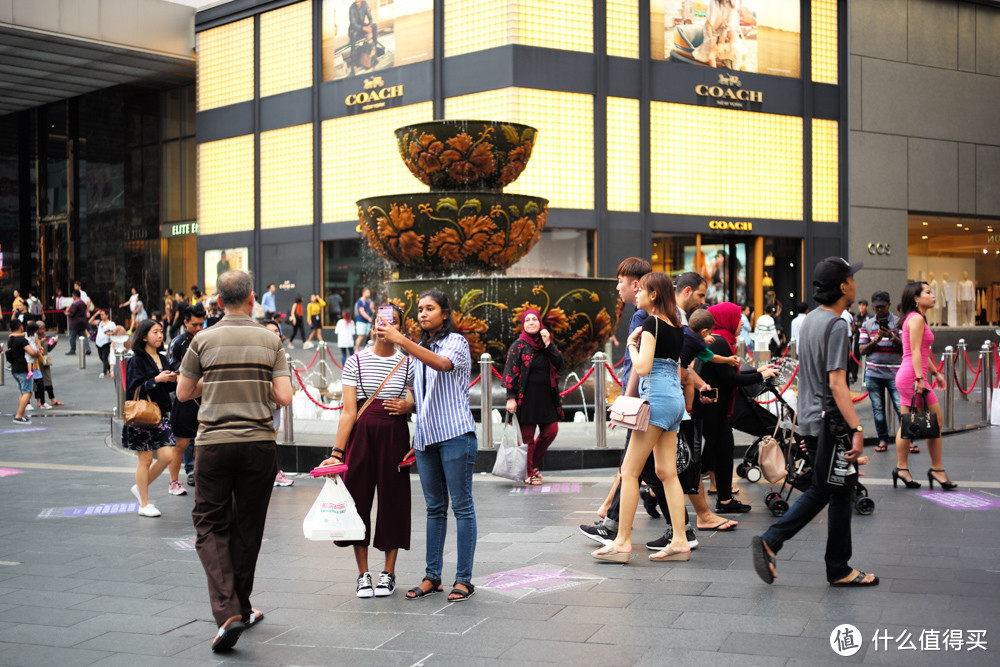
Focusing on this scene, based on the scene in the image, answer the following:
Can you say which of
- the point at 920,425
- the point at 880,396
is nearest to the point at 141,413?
the point at 920,425

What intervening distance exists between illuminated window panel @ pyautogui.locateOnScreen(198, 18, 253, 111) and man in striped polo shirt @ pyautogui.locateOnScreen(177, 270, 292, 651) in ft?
86.0

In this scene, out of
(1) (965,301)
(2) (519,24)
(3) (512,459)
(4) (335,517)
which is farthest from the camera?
(1) (965,301)

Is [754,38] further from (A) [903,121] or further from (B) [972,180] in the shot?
(B) [972,180]

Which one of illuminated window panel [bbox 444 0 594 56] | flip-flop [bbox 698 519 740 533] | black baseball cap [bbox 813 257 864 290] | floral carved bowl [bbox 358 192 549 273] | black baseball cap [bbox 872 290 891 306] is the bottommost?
flip-flop [bbox 698 519 740 533]

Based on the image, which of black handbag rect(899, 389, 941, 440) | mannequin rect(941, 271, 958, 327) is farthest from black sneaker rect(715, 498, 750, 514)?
mannequin rect(941, 271, 958, 327)

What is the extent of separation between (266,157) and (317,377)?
1227 centimetres

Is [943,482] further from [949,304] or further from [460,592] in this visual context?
[949,304]

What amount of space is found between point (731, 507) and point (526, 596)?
2.72 meters

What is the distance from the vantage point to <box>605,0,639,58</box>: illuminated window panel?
25.1m

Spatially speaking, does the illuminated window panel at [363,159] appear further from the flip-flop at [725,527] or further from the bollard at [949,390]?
the flip-flop at [725,527]

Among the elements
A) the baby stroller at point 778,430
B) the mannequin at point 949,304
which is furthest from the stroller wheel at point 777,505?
the mannequin at point 949,304

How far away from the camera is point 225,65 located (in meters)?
30.4

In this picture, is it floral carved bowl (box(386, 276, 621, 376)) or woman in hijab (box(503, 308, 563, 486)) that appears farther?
floral carved bowl (box(386, 276, 621, 376))

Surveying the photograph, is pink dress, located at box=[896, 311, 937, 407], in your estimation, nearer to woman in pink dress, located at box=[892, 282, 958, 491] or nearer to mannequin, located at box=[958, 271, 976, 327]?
woman in pink dress, located at box=[892, 282, 958, 491]
